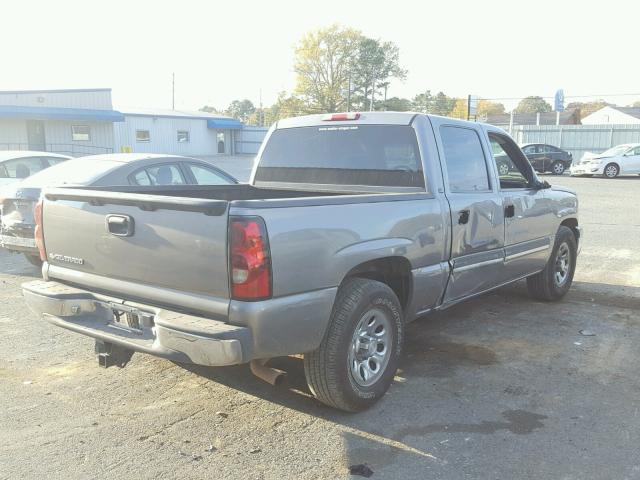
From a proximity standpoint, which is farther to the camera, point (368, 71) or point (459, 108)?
point (459, 108)

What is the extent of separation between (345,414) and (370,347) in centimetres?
46

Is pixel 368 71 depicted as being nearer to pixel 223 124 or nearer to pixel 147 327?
pixel 223 124

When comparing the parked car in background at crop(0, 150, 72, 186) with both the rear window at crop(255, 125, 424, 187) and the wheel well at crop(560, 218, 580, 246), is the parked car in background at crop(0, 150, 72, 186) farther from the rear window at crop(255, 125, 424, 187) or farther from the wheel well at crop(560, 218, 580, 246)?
the wheel well at crop(560, 218, 580, 246)

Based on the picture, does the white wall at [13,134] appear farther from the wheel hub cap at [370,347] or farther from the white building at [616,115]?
the white building at [616,115]

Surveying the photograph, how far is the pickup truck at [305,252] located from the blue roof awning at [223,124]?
4254 centimetres

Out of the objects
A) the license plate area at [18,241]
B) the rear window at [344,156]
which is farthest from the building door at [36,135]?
the rear window at [344,156]

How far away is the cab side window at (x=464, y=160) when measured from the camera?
4.80 m

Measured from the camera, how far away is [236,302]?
3146mm

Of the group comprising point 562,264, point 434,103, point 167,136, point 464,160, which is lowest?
point 562,264

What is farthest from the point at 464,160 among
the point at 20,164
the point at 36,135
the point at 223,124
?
the point at 223,124

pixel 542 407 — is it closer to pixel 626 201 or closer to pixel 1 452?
pixel 1 452

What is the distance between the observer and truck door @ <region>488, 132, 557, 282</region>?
A: 17.8ft

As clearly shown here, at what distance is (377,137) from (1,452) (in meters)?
3.41

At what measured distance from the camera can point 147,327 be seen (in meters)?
3.48
